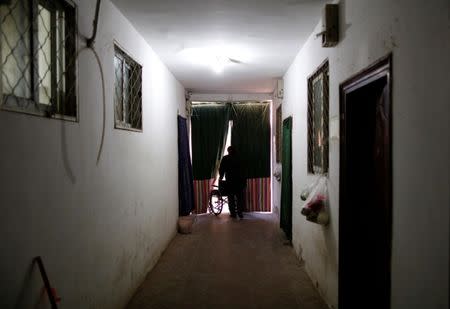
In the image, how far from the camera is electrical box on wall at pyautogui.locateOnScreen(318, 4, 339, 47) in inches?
96.7

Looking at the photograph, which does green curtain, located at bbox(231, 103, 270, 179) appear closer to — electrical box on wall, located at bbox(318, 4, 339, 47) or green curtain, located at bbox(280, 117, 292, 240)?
green curtain, located at bbox(280, 117, 292, 240)

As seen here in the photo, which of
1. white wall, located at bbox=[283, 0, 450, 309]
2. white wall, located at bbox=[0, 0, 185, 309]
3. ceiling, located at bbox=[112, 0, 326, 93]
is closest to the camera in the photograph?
white wall, located at bbox=[283, 0, 450, 309]

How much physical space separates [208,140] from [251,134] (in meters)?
0.91

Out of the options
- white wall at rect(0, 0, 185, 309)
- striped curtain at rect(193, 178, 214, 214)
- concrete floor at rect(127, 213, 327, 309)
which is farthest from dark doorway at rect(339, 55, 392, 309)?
striped curtain at rect(193, 178, 214, 214)

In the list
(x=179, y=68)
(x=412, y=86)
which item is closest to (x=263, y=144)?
(x=179, y=68)

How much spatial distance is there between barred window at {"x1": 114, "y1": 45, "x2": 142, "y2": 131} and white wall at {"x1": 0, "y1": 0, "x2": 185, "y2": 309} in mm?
98

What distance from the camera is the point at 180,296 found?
3.06 meters

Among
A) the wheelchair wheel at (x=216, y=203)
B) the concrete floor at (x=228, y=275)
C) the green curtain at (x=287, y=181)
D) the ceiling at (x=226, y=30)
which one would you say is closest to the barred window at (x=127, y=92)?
the ceiling at (x=226, y=30)

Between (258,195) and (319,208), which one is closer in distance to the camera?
(319,208)

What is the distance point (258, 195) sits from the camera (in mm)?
7266

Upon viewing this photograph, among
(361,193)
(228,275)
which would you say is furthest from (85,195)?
(228,275)

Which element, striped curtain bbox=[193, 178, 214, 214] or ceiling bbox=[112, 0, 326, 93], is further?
striped curtain bbox=[193, 178, 214, 214]

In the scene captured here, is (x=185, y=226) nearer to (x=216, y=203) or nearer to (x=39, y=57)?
(x=216, y=203)

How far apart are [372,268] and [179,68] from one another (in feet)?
11.9
